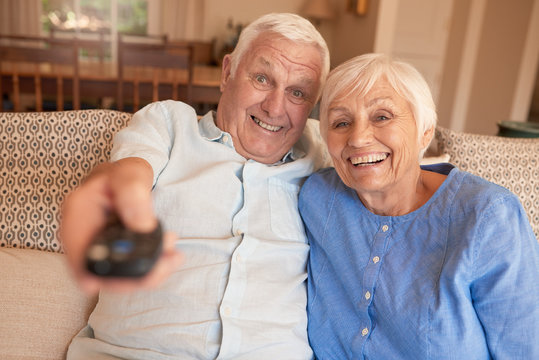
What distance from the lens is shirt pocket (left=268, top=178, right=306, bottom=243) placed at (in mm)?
1263

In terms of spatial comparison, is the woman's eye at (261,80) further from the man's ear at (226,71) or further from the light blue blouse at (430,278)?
the light blue blouse at (430,278)

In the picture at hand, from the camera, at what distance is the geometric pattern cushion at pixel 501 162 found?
160 cm

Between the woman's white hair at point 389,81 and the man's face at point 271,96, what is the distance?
16cm

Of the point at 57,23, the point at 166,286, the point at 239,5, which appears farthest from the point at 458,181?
the point at 57,23

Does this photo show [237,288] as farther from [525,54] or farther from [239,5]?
[239,5]

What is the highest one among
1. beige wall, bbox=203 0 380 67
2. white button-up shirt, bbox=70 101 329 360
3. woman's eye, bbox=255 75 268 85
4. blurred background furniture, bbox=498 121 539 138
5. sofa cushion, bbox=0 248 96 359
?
beige wall, bbox=203 0 380 67

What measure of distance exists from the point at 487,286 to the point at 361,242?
296mm

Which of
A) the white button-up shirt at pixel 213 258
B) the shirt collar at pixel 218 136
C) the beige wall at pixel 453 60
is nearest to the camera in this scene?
the white button-up shirt at pixel 213 258

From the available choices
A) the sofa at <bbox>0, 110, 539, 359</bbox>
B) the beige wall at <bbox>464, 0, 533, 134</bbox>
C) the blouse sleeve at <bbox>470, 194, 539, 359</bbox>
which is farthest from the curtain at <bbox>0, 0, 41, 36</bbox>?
the blouse sleeve at <bbox>470, 194, 539, 359</bbox>

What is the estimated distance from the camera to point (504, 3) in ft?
15.6

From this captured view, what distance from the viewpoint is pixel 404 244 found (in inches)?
43.6

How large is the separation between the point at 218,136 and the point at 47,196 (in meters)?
0.54

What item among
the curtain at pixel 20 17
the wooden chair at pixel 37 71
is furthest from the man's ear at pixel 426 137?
the curtain at pixel 20 17

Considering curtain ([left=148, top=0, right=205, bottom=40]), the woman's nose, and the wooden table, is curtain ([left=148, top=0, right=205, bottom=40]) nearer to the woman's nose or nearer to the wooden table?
the wooden table
